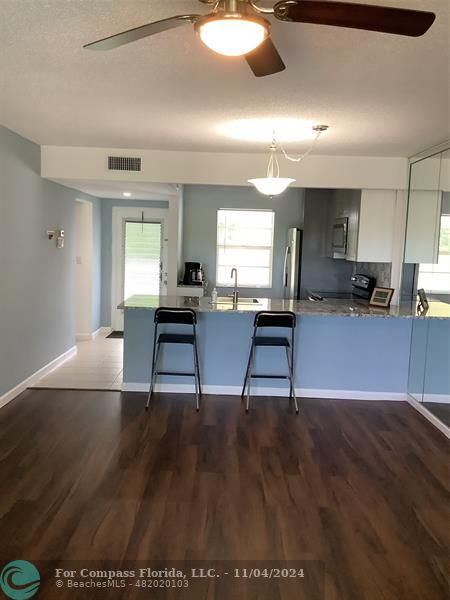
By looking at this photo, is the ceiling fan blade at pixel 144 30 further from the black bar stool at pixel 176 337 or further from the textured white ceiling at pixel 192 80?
the black bar stool at pixel 176 337

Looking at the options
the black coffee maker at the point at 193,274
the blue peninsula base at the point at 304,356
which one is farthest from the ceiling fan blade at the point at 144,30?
the black coffee maker at the point at 193,274

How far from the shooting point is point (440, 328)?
444 centimetres

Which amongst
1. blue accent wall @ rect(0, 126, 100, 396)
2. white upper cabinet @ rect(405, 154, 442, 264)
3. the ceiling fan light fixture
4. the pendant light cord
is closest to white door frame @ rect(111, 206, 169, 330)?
blue accent wall @ rect(0, 126, 100, 396)

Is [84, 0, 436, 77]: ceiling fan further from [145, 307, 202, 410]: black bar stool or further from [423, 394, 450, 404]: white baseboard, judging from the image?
[423, 394, 450, 404]: white baseboard

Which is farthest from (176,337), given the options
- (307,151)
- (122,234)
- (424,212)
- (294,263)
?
(122,234)

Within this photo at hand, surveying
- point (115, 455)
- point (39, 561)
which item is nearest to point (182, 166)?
point (115, 455)

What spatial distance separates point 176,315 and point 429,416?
2442 mm

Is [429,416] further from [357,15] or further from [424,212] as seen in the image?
[357,15]

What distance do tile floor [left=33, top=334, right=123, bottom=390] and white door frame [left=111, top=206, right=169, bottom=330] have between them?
3.67 feet

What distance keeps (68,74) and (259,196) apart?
4.69 metres

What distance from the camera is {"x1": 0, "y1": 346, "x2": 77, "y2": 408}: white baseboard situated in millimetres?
4303

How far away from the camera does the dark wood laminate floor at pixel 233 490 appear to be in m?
2.34

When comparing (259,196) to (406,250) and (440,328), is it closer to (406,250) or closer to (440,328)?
(406,250)

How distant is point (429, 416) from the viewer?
4.31 metres
